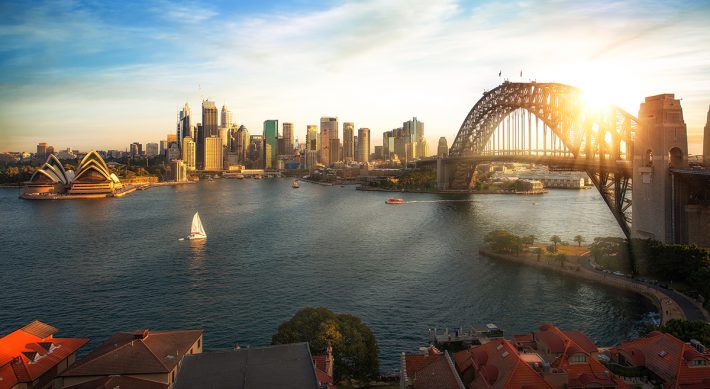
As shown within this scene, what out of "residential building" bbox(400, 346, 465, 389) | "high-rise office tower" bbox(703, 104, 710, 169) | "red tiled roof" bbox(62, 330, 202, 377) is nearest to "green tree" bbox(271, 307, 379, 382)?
"residential building" bbox(400, 346, 465, 389)

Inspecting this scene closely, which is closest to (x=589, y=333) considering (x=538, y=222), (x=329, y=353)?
(x=329, y=353)

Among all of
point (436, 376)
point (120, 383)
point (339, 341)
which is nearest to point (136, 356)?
point (120, 383)

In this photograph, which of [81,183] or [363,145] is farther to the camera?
[363,145]

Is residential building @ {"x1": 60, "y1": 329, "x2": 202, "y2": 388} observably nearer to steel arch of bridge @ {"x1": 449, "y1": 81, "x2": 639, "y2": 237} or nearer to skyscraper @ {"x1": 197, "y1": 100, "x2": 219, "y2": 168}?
steel arch of bridge @ {"x1": 449, "y1": 81, "x2": 639, "y2": 237}

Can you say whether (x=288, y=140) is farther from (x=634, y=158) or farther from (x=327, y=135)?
(x=634, y=158)

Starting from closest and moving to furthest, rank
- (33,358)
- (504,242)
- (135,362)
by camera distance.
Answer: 1. (135,362)
2. (33,358)
3. (504,242)

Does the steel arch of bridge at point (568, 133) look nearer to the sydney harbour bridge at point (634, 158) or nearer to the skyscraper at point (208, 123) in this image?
the sydney harbour bridge at point (634, 158)
